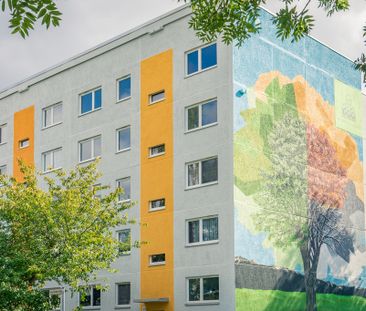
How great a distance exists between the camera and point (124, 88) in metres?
38.7

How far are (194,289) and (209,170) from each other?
4.90 meters

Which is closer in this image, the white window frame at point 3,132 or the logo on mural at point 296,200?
the logo on mural at point 296,200

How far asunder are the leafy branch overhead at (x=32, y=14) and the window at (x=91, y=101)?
1339 inches

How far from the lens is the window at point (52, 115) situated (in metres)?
42.4

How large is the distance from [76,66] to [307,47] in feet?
38.6

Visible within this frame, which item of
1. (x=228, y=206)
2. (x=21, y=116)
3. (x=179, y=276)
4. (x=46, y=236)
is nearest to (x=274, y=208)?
(x=228, y=206)

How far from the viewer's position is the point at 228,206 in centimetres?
3250

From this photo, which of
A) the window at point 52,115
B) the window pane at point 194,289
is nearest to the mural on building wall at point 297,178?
the window pane at point 194,289

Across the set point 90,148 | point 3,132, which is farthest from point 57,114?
point 3,132

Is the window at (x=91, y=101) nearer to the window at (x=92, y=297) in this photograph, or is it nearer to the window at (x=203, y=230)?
the window at (x=92, y=297)

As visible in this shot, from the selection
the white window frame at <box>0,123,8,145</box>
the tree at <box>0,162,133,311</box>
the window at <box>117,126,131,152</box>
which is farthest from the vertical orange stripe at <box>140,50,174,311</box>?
the white window frame at <box>0,123,8,145</box>

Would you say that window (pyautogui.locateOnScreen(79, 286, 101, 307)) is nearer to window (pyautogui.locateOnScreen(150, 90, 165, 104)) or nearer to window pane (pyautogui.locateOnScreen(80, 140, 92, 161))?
window pane (pyautogui.locateOnScreen(80, 140, 92, 161))

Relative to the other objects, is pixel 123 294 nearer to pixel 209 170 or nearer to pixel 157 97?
pixel 209 170

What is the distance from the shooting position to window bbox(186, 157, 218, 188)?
33562 mm
